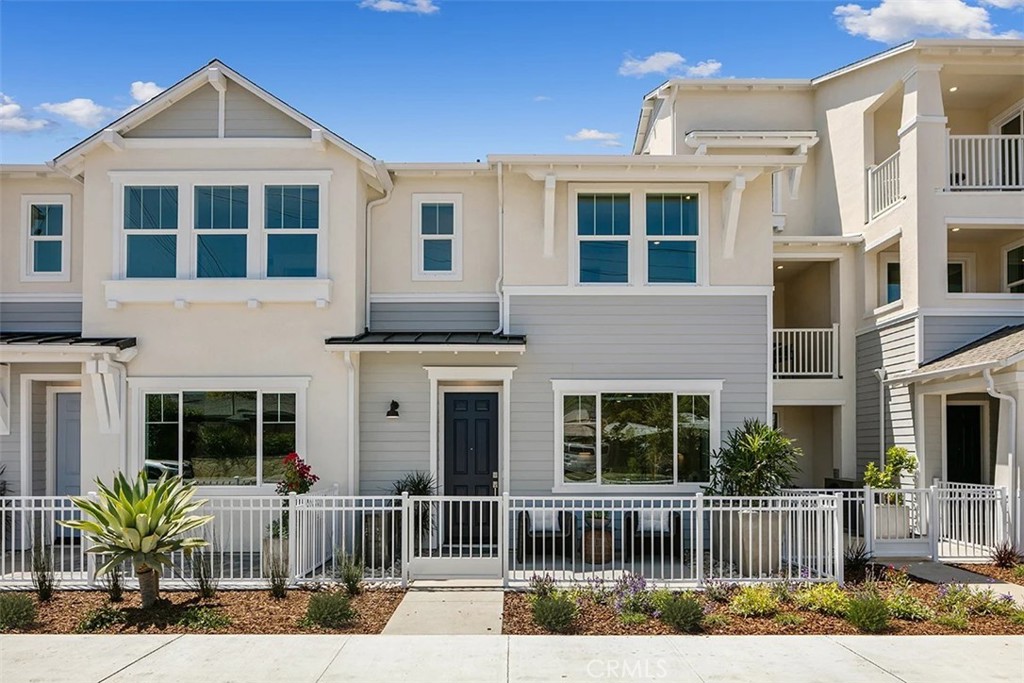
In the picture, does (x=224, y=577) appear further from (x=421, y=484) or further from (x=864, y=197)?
(x=864, y=197)

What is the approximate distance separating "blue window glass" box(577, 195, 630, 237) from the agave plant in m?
7.42

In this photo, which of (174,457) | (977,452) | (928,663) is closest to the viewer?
(928,663)

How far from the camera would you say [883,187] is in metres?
16.0

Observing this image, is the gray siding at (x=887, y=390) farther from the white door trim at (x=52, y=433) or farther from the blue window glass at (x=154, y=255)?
the white door trim at (x=52, y=433)

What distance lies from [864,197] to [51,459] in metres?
16.0

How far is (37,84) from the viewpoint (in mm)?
13680

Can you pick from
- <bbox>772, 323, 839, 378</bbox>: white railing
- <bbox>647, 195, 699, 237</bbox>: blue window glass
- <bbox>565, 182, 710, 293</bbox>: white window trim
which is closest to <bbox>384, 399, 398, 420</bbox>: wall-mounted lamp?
<bbox>565, 182, 710, 293</bbox>: white window trim

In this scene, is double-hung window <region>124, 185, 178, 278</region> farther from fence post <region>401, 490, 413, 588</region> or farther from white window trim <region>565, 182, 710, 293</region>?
white window trim <region>565, 182, 710, 293</region>

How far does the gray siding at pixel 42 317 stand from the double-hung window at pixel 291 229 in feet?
12.8

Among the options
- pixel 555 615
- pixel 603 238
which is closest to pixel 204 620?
pixel 555 615

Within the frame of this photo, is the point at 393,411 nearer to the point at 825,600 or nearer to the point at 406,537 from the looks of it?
the point at 406,537

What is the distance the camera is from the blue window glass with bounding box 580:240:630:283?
13570mm

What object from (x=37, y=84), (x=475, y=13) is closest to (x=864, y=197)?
(x=475, y=13)

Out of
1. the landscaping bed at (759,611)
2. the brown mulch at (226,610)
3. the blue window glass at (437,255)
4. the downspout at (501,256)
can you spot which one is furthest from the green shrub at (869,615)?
the blue window glass at (437,255)
